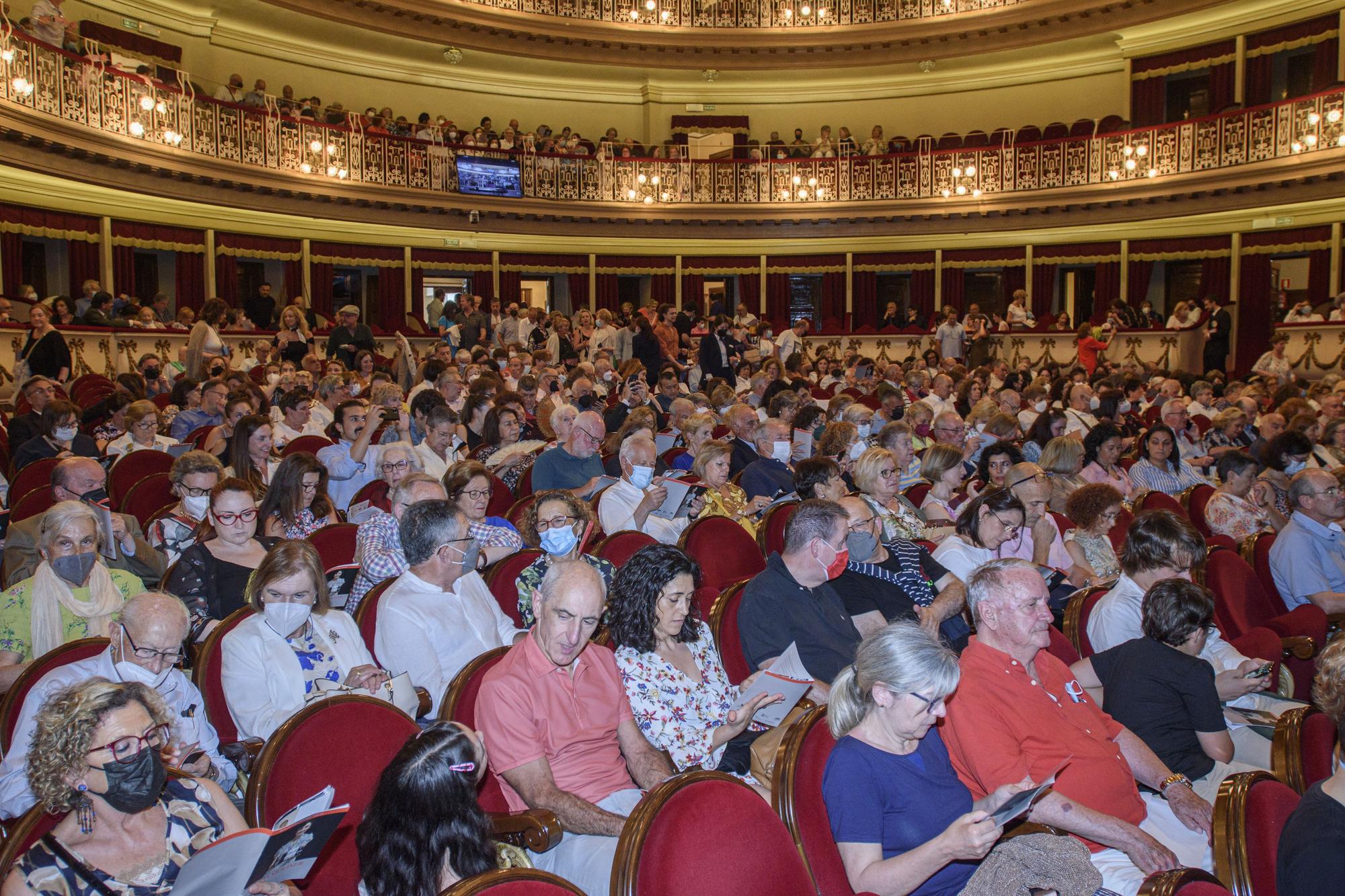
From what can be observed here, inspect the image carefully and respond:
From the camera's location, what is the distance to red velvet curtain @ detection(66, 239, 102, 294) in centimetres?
1516

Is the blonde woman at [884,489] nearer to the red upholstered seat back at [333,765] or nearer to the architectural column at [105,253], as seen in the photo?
the red upholstered seat back at [333,765]

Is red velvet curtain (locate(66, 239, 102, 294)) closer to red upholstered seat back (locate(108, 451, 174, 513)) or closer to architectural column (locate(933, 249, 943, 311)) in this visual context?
red upholstered seat back (locate(108, 451, 174, 513))

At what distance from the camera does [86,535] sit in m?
3.67

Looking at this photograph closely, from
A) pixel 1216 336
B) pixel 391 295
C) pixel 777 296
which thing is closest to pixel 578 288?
pixel 391 295

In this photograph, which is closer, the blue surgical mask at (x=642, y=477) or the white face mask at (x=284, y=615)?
the white face mask at (x=284, y=615)

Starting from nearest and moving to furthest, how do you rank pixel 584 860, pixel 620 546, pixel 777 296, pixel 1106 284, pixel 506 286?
1. pixel 584 860
2. pixel 620 546
3. pixel 1106 284
4. pixel 506 286
5. pixel 777 296

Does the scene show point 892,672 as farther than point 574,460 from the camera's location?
No

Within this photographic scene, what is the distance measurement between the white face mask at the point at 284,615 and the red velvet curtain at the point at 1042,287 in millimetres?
19129

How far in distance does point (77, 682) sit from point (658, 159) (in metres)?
18.6

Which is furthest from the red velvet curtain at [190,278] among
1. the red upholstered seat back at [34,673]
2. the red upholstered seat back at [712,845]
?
the red upholstered seat back at [712,845]

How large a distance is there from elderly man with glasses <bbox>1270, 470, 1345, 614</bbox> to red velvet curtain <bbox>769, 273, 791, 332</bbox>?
17.3m

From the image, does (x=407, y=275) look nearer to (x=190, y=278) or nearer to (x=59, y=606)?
(x=190, y=278)

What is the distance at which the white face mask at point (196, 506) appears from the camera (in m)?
4.85

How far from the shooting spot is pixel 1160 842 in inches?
115
